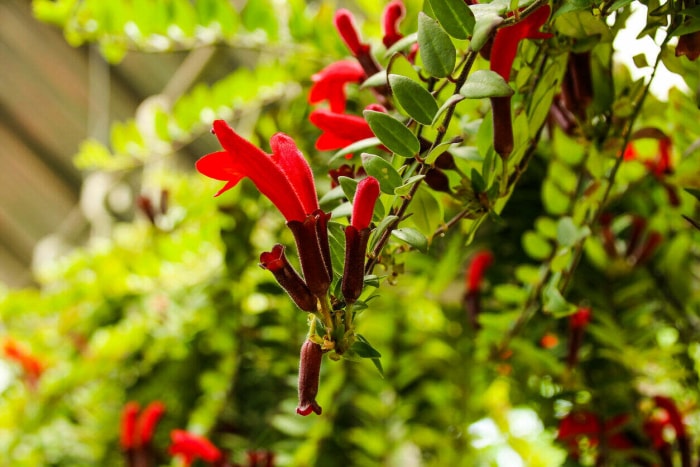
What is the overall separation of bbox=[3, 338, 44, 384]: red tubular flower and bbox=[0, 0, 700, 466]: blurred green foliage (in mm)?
21

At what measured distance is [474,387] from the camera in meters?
0.87

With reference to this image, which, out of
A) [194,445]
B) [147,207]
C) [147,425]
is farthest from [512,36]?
[147,207]

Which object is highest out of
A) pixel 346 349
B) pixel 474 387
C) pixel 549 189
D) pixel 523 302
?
pixel 346 349

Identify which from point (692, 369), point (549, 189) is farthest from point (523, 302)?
point (692, 369)

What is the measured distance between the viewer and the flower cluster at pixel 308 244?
324 mm

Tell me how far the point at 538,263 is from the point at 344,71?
459 millimetres

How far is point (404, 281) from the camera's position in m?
0.97

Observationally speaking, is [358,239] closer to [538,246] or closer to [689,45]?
[689,45]

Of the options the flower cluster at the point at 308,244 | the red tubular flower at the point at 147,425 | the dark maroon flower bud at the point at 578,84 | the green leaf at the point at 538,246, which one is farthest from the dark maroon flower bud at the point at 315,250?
the red tubular flower at the point at 147,425

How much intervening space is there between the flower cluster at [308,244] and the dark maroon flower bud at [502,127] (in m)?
0.10

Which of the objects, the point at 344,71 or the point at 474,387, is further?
the point at 474,387

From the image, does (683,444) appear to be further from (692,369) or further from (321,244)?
(321,244)

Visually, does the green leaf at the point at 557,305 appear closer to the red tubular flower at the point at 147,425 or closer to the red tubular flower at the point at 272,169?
the red tubular flower at the point at 272,169

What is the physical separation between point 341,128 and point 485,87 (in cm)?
11
